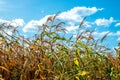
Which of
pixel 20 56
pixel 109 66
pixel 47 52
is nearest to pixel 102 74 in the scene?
pixel 109 66

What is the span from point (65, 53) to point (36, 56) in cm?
38

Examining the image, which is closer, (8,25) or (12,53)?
(12,53)

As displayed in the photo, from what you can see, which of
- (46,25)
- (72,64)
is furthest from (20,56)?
(46,25)

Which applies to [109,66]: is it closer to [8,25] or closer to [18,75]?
[18,75]

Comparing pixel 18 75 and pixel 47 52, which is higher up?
pixel 47 52

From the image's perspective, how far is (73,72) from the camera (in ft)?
12.6

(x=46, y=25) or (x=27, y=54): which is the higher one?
(x=46, y=25)

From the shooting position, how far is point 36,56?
14.3 feet

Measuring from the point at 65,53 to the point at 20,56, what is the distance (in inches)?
23.2

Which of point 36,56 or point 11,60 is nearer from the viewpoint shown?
point 11,60

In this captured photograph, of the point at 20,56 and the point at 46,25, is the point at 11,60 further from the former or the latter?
the point at 46,25

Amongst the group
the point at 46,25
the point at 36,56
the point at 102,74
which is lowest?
the point at 102,74

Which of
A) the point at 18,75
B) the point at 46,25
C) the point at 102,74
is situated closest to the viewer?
the point at 18,75

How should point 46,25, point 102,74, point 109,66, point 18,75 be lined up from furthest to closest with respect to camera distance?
point 46,25
point 109,66
point 102,74
point 18,75
